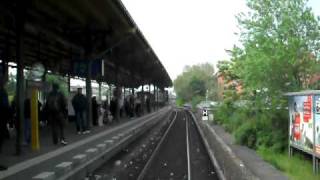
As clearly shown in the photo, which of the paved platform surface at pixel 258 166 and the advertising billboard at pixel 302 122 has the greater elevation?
the advertising billboard at pixel 302 122

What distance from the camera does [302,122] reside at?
15125 millimetres

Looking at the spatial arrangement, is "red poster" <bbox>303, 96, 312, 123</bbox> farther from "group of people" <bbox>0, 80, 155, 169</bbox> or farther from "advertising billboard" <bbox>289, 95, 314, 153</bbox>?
"group of people" <bbox>0, 80, 155, 169</bbox>

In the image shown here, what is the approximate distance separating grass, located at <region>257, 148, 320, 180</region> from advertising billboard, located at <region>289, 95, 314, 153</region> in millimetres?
417

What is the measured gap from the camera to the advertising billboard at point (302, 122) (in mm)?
14203

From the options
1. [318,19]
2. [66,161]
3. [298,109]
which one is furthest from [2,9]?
[318,19]

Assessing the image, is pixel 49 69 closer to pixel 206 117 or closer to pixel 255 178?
pixel 206 117

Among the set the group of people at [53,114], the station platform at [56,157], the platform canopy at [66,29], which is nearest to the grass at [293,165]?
the station platform at [56,157]

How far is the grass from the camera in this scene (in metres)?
13.3

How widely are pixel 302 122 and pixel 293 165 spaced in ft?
3.49

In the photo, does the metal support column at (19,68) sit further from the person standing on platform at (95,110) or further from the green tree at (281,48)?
the person standing on platform at (95,110)

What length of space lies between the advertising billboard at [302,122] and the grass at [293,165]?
1.37ft

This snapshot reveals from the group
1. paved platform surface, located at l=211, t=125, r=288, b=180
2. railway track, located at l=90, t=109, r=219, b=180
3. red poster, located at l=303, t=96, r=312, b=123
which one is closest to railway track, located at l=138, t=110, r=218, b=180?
railway track, located at l=90, t=109, r=219, b=180

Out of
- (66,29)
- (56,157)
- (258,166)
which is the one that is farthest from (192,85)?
(258,166)

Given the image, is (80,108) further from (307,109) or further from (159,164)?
(307,109)
